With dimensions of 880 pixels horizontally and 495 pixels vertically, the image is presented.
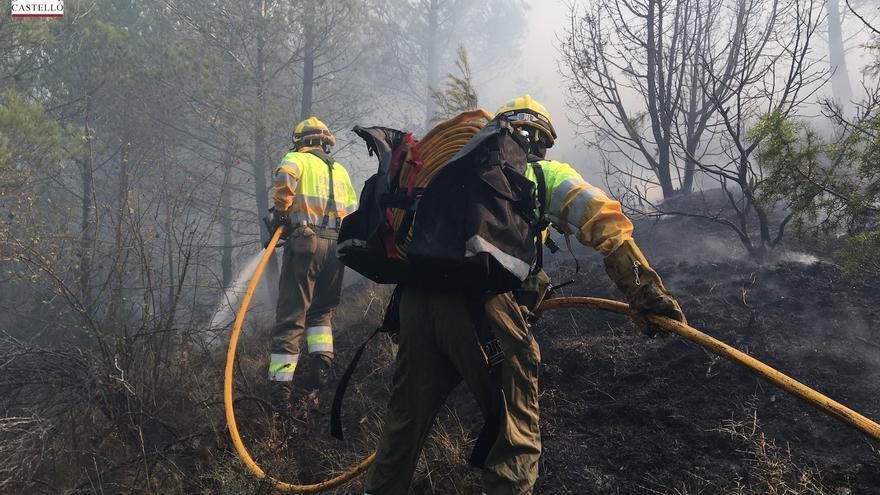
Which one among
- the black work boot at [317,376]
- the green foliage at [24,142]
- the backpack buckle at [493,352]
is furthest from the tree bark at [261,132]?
the backpack buckle at [493,352]

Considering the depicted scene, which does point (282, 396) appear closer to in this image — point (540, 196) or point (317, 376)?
point (317, 376)

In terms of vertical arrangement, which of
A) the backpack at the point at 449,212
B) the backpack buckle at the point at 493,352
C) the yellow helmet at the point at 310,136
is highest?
the yellow helmet at the point at 310,136

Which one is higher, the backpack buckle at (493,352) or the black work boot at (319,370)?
the backpack buckle at (493,352)

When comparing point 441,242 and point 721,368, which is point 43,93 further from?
point 721,368

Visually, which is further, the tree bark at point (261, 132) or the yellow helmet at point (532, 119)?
the tree bark at point (261, 132)

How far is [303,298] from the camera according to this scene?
4.52 meters

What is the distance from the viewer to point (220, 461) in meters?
3.37

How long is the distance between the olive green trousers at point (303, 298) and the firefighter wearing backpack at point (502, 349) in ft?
7.62

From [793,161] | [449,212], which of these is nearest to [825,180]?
[793,161]

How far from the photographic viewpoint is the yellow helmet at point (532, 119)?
8.25ft

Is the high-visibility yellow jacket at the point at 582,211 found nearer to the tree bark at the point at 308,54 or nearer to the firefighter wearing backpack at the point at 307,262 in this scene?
the firefighter wearing backpack at the point at 307,262

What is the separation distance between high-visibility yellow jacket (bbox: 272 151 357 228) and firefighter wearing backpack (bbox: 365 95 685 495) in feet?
8.66

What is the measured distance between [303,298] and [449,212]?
2874mm

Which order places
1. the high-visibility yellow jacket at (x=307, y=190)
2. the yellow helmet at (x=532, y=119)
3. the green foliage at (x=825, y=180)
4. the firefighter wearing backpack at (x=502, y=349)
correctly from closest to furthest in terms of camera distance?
1. the firefighter wearing backpack at (x=502, y=349)
2. the yellow helmet at (x=532, y=119)
3. the green foliage at (x=825, y=180)
4. the high-visibility yellow jacket at (x=307, y=190)
